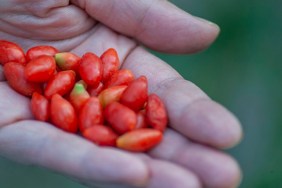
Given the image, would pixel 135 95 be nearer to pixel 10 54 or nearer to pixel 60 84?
pixel 60 84

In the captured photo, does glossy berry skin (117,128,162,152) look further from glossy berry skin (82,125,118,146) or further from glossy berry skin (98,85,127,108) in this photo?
glossy berry skin (98,85,127,108)

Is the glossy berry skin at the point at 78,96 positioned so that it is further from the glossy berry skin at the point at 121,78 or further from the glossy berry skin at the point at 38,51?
the glossy berry skin at the point at 38,51

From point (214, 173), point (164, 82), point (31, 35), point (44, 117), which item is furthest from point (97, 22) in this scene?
point (214, 173)

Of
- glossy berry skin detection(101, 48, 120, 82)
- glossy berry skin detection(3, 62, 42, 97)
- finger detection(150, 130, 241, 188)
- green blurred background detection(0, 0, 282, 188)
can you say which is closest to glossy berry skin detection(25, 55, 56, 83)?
glossy berry skin detection(3, 62, 42, 97)

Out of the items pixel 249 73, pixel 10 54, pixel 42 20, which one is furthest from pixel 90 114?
pixel 249 73

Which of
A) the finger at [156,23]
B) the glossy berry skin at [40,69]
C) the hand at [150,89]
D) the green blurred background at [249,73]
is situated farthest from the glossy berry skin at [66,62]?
the green blurred background at [249,73]

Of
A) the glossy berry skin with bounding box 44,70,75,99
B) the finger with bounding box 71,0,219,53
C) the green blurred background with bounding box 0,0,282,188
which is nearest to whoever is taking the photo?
the glossy berry skin with bounding box 44,70,75,99
